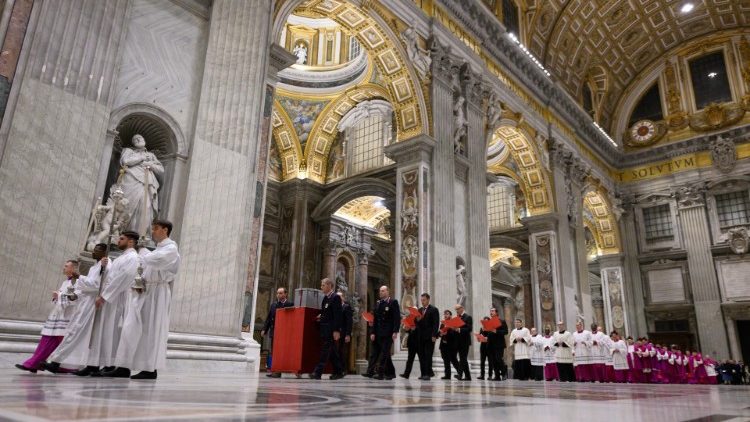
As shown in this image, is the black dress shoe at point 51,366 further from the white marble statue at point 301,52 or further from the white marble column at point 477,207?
the white marble statue at point 301,52

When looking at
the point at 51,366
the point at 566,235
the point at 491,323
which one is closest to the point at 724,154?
the point at 566,235

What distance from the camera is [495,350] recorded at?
28.6 ft

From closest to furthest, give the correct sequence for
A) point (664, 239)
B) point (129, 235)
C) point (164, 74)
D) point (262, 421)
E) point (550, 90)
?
1. point (262, 421)
2. point (129, 235)
3. point (164, 74)
4. point (550, 90)
5. point (664, 239)

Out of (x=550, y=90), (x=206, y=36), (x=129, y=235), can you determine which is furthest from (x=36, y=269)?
(x=550, y=90)

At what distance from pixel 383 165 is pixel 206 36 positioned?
786cm

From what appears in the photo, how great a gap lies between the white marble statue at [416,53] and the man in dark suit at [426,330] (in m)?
5.54

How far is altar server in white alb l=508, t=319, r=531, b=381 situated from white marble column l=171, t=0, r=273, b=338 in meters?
6.19

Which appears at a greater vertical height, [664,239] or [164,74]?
[664,239]

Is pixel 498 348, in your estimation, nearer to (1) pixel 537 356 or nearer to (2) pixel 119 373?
(1) pixel 537 356

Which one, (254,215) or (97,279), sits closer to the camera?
(97,279)

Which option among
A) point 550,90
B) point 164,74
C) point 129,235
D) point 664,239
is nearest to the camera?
point 129,235

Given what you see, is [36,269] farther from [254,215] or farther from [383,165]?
[383,165]

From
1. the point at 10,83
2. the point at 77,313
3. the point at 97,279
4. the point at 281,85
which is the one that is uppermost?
the point at 281,85

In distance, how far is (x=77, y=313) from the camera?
12.6 ft
